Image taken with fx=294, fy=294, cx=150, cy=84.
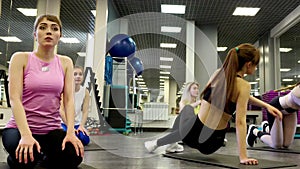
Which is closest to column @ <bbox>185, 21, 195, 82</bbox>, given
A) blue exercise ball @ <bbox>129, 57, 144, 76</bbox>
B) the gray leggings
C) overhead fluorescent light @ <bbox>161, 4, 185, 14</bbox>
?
overhead fluorescent light @ <bbox>161, 4, 185, 14</bbox>

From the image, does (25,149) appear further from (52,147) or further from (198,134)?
(198,134)

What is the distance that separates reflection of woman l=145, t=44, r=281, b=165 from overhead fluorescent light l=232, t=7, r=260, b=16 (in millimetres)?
4649

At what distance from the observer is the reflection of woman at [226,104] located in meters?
1.77

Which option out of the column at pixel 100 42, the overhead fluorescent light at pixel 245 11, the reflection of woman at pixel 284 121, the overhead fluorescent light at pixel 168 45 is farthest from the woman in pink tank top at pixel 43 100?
the overhead fluorescent light at pixel 168 45

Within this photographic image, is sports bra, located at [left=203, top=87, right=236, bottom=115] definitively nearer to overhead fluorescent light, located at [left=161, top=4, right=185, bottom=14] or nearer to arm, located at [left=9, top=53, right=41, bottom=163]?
arm, located at [left=9, top=53, right=41, bottom=163]

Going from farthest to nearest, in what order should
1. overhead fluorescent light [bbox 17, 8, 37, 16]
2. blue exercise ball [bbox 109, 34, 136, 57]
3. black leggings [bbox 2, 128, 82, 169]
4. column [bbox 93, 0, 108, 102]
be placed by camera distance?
overhead fluorescent light [bbox 17, 8, 37, 16] → column [bbox 93, 0, 108, 102] → blue exercise ball [bbox 109, 34, 136, 57] → black leggings [bbox 2, 128, 82, 169]

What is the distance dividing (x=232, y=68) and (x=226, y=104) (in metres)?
0.23

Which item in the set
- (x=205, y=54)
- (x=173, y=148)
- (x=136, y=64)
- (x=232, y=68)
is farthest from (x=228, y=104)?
(x=205, y=54)

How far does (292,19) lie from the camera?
20.7 ft

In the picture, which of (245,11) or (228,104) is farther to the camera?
(245,11)

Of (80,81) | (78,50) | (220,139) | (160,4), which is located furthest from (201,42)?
(220,139)

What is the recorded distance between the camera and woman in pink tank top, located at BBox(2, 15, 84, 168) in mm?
1407

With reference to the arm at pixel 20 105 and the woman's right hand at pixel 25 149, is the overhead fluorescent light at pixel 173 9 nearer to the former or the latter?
the arm at pixel 20 105

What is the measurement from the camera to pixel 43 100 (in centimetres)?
147
